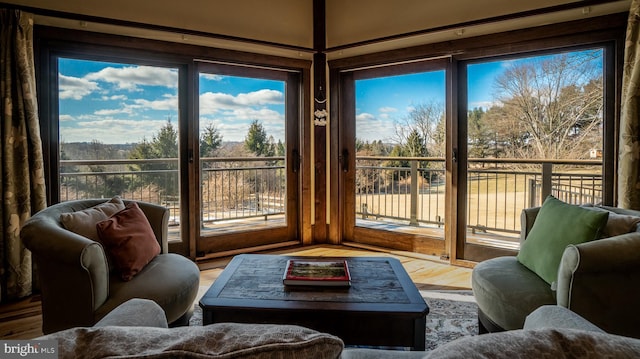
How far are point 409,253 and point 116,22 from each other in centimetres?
353

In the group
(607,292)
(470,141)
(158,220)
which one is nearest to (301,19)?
(470,141)

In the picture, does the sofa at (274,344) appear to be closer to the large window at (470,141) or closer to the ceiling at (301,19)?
the large window at (470,141)

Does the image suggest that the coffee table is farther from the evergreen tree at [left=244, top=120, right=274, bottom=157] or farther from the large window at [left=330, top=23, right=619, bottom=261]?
the evergreen tree at [left=244, top=120, right=274, bottom=157]

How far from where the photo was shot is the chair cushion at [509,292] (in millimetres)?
1962

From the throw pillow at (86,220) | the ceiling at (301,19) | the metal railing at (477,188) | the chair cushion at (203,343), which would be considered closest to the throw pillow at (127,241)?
the throw pillow at (86,220)

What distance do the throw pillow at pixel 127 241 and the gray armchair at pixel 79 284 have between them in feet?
0.24

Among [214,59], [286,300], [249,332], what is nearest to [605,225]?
[286,300]

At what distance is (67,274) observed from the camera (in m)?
1.98

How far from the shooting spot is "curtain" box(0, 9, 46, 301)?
9.85ft

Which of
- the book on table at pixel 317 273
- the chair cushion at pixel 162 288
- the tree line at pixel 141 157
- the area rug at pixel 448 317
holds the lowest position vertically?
the area rug at pixel 448 317

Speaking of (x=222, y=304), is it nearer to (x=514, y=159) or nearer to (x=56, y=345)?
(x=56, y=345)

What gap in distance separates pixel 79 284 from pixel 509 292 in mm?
2132

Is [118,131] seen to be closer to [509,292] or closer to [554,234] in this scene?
[509,292]

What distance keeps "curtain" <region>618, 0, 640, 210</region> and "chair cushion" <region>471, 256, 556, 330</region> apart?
1209 millimetres
